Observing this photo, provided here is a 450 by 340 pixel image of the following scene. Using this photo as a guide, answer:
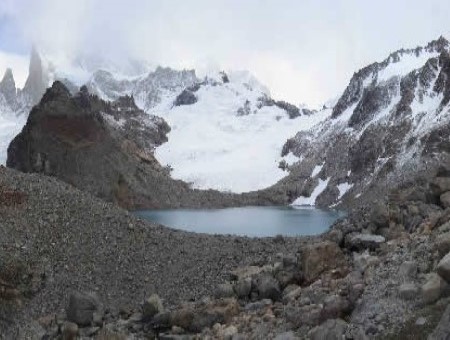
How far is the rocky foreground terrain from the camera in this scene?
59.7 ft

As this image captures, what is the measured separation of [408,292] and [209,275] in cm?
1851

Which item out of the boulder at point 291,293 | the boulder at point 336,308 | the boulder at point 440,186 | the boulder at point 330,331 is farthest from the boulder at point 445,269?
the boulder at point 440,186

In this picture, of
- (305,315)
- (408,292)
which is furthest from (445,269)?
(305,315)

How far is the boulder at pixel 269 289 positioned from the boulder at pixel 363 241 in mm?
3640

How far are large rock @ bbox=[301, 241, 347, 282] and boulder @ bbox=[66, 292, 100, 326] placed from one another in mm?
8655

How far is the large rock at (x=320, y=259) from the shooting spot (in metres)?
25.1

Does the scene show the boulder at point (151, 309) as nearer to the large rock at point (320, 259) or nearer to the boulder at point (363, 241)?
the large rock at point (320, 259)

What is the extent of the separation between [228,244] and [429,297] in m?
27.4

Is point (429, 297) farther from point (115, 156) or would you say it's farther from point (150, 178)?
point (150, 178)

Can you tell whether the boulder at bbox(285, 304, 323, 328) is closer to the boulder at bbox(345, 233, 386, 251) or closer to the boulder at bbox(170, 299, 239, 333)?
the boulder at bbox(170, 299, 239, 333)

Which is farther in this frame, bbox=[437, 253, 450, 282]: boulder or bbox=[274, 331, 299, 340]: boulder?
bbox=[274, 331, 299, 340]: boulder

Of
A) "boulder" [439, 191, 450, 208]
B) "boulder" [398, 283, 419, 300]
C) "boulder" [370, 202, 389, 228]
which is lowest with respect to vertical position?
"boulder" [398, 283, 419, 300]

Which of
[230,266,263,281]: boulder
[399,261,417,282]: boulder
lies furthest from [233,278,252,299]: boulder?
[399,261,417,282]: boulder

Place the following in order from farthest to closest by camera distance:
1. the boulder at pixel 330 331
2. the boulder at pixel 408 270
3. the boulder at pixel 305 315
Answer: the boulder at pixel 305 315 → the boulder at pixel 408 270 → the boulder at pixel 330 331
